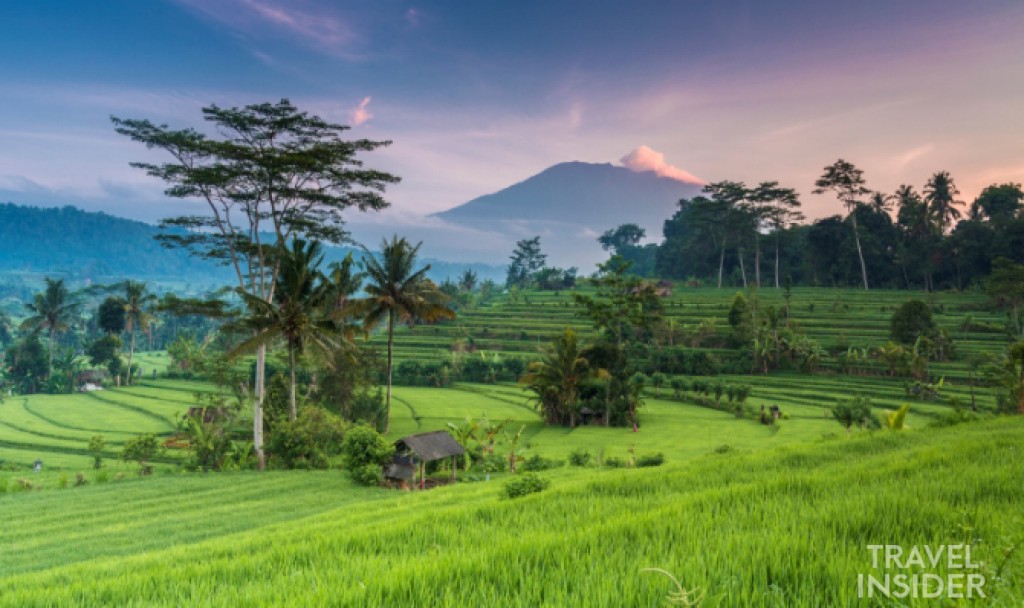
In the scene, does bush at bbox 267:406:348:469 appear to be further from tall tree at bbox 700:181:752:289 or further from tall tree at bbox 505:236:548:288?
tall tree at bbox 505:236:548:288

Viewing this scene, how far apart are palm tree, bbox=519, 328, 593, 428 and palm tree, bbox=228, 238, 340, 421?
39.6 feet

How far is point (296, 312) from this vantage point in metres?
18.4

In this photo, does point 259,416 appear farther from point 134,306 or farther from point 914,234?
point 914,234

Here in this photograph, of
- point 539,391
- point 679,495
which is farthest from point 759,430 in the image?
point 679,495

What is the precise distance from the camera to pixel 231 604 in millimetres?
1983

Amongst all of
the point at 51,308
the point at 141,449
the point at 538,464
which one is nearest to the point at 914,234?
the point at 538,464

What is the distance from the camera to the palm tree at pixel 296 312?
18.0 metres

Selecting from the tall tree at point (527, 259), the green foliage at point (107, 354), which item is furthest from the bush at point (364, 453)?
the tall tree at point (527, 259)

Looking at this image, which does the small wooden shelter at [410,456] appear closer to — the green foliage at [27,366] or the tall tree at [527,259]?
the green foliage at [27,366]

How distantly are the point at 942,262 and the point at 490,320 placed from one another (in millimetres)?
50989

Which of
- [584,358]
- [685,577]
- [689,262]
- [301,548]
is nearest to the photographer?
[685,577]

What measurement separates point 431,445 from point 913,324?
128 ft

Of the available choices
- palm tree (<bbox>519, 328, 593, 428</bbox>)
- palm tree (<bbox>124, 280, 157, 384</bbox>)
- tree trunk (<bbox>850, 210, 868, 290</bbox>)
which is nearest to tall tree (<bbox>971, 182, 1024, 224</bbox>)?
tree trunk (<bbox>850, 210, 868, 290</bbox>)

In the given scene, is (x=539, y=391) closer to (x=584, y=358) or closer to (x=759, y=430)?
(x=584, y=358)
